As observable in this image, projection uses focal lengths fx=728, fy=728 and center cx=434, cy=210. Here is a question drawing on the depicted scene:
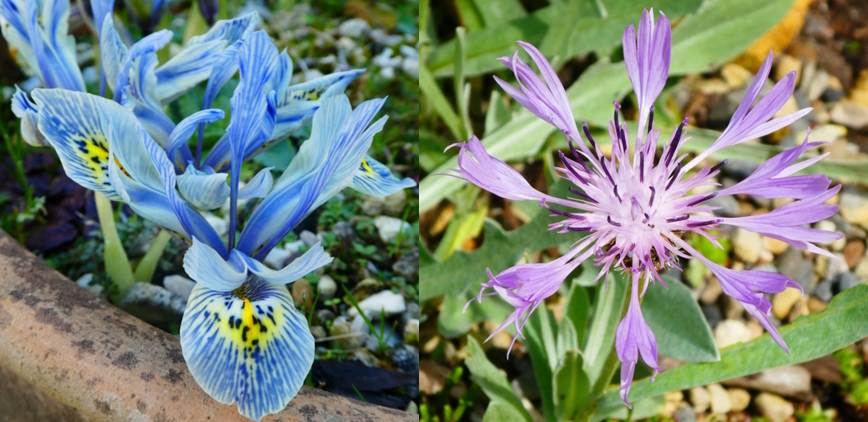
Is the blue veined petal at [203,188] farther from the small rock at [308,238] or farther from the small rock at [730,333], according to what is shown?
the small rock at [730,333]

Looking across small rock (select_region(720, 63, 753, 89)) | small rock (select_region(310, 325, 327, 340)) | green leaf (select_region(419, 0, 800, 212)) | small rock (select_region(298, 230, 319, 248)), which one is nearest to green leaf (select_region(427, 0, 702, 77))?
green leaf (select_region(419, 0, 800, 212))

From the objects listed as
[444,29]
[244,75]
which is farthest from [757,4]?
[244,75]

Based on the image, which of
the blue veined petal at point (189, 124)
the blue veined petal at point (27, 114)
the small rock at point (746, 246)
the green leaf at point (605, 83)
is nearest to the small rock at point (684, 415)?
the small rock at point (746, 246)

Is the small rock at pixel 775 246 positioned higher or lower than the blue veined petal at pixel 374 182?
lower

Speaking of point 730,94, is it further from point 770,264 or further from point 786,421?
point 786,421

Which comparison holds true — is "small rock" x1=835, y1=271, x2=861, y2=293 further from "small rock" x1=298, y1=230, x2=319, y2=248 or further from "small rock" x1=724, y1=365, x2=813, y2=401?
"small rock" x1=298, y1=230, x2=319, y2=248

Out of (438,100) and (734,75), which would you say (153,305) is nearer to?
(438,100)
